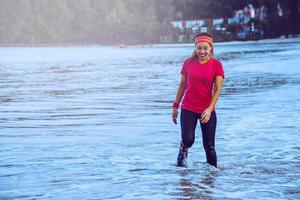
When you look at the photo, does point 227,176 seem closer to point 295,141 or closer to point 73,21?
point 295,141

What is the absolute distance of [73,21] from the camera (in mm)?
169750

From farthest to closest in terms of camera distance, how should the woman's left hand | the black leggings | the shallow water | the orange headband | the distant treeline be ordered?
the distant treeline < the black leggings < the orange headband < the woman's left hand < the shallow water

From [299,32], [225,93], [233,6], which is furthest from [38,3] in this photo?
[225,93]

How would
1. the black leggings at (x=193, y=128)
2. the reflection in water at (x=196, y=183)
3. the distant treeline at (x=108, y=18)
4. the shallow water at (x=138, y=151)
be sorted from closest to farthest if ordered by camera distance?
1. the reflection in water at (x=196, y=183)
2. the shallow water at (x=138, y=151)
3. the black leggings at (x=193, y=128)
4. the distant treeline at (x=108, y=18)

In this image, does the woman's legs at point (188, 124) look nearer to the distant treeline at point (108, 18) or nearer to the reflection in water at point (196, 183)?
the reflection in water at point (196, 183)

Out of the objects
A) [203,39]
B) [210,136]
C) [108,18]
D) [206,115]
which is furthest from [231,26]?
[206,115]

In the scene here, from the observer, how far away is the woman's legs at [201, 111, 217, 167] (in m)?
6.24

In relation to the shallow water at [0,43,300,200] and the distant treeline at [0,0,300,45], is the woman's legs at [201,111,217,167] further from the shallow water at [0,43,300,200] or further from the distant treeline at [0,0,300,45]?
the distant treeline at [0,0,300,45]

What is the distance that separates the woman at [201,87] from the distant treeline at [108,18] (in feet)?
339

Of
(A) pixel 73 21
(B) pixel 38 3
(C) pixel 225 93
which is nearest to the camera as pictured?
(C) pixel 225 93

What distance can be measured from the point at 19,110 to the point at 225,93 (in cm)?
557

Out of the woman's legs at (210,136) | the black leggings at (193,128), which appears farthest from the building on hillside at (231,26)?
the black leggings at (193,128)

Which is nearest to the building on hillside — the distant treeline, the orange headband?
the distant treeline

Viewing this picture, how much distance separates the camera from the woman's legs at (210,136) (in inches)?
246
